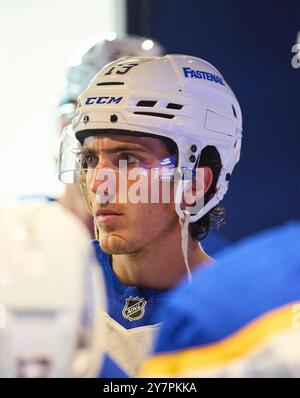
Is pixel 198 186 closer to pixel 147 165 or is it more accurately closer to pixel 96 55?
pixel 147 165

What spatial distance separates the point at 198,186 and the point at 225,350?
0.73 metres

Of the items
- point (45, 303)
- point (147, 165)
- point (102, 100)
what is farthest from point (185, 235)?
point (45, 303)

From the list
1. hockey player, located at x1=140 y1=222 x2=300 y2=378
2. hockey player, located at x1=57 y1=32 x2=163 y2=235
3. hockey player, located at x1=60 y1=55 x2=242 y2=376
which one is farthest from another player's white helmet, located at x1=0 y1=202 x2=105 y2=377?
hockey player, located at x1=57 y1=32 x2=163 y2=235

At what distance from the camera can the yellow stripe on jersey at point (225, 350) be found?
2.01 ft

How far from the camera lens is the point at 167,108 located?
1284mm

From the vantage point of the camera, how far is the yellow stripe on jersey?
0.61 metres

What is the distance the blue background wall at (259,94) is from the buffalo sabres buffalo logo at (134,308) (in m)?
0.36

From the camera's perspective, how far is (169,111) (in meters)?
1.28

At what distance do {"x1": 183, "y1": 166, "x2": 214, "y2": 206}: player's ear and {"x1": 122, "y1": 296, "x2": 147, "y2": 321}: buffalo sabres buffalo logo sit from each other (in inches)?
6.5

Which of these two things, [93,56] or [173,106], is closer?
[173,106]

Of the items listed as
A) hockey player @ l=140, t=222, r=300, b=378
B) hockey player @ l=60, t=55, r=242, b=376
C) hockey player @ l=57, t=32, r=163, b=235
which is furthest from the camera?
hockey player @ l=57, t=32, r=163, b=235

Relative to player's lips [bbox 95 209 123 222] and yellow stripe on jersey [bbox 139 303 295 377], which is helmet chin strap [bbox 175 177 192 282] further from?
yellow stripe on jersey [bbox 139 303 295 377]

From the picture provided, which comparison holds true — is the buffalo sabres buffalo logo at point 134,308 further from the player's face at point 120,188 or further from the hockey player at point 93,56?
the hockey player at point 93,56

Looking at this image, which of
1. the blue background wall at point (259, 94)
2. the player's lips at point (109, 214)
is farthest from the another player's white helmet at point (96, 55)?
the player's lips at point (109, 214)
